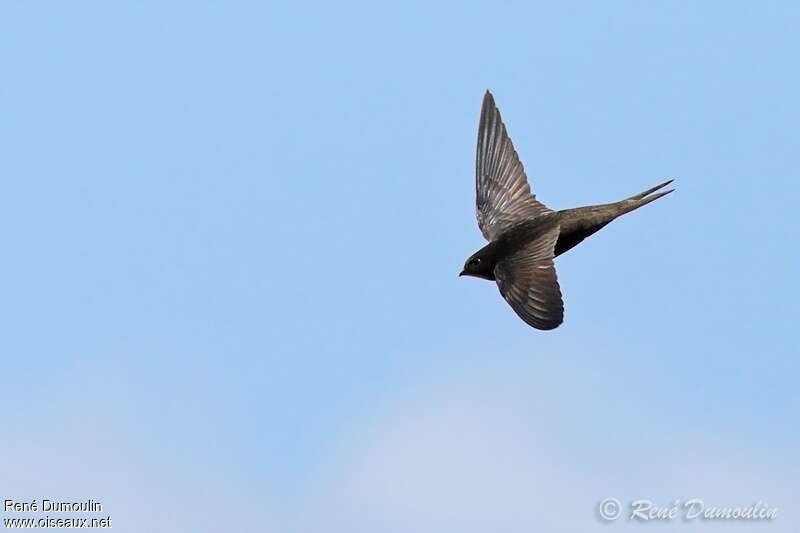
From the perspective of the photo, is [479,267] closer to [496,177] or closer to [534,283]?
[534,283]

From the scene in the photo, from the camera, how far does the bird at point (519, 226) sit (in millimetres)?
17797

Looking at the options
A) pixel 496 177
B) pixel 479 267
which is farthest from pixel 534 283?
pixel 496 177

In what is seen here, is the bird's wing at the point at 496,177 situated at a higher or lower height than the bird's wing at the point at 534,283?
higher

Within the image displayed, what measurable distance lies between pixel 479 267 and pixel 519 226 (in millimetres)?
851

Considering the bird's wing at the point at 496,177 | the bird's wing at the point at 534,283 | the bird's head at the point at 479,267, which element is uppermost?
the bird's wing at the point at 496,177

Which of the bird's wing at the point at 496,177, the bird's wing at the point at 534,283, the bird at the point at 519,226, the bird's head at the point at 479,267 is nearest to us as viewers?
the bird's wing at the point at 534,283

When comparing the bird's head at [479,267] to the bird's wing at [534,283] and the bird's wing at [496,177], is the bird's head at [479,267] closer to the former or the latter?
the bird's wing at [534,283]

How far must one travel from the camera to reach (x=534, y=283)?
18.0 m

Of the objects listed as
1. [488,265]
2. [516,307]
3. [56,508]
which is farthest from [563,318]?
[56,508]

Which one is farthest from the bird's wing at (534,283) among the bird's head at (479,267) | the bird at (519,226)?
the bird's head at (479,267)

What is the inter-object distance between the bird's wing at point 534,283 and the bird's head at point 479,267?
35 centimetres

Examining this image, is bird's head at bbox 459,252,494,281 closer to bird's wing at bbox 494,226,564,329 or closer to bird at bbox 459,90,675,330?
bird at bbox 459,90,675,330

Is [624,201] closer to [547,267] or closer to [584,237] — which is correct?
[584,237]

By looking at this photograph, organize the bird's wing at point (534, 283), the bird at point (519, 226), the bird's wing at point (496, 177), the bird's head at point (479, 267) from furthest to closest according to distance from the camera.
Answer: the bird's wing at point (496, 177), the bird's head at point (479, 267), the bird at point (519, 226), the bird's wing at point (534, 283)
